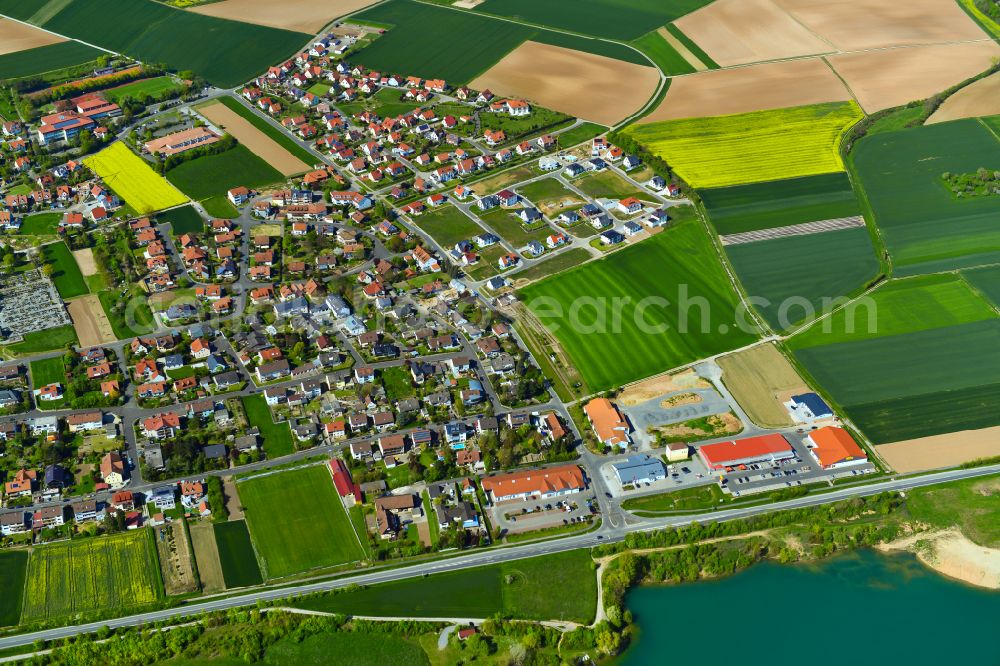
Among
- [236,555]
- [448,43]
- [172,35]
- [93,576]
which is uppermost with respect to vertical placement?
[172,35]

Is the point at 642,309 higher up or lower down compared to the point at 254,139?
lower down

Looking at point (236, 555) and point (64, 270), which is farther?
point (64, 270)

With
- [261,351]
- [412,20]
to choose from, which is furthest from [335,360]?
[412,20]

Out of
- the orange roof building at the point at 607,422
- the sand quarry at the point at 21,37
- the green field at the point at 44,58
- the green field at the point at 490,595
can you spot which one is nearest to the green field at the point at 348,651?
the green field at the point at 490,595

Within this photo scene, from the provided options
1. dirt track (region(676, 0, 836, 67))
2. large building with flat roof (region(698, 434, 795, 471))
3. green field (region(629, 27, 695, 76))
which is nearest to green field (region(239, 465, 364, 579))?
large building with flat roof (region(698, 434, 795, 471))

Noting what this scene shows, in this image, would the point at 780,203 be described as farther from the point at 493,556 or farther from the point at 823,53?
the point at 493,556

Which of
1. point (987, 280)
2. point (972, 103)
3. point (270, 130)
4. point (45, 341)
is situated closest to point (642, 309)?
point (987, 280)

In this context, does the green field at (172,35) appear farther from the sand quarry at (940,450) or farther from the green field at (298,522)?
the sand quarry at (940,450)
